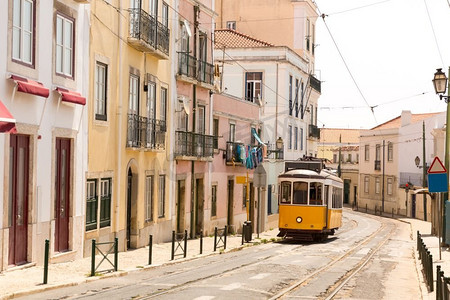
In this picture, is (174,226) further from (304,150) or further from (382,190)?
(382,190)

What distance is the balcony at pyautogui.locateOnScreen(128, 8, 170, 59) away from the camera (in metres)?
22.7

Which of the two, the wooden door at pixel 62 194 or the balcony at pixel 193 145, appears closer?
the wooden door at pixel 62 194

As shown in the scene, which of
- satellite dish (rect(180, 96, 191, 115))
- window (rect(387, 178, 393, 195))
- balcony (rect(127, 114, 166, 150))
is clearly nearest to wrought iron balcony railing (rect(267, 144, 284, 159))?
satellite dish (rect(180, 96, 191, 115))

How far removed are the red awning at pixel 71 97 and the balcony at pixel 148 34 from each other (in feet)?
14.9

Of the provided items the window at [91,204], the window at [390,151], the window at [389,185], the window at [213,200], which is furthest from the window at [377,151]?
the window at [91,204]

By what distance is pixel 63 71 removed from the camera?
58.7ft

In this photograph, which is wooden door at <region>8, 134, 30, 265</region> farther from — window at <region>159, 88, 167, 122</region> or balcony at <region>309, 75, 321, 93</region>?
balcony at <region>309, 75, 321, 93</region>

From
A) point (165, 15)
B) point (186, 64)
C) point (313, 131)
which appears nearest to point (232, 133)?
point (186, 64)

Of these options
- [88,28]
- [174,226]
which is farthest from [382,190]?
[88,28]

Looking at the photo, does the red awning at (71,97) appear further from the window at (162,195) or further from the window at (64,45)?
the window at (162,195)

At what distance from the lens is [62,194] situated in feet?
60.1

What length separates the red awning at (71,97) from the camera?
17484 millimetres

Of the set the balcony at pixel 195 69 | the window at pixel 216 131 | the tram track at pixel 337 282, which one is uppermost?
the balcony at pixel 195 69

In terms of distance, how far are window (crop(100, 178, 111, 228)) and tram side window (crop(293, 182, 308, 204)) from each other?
10.3m
